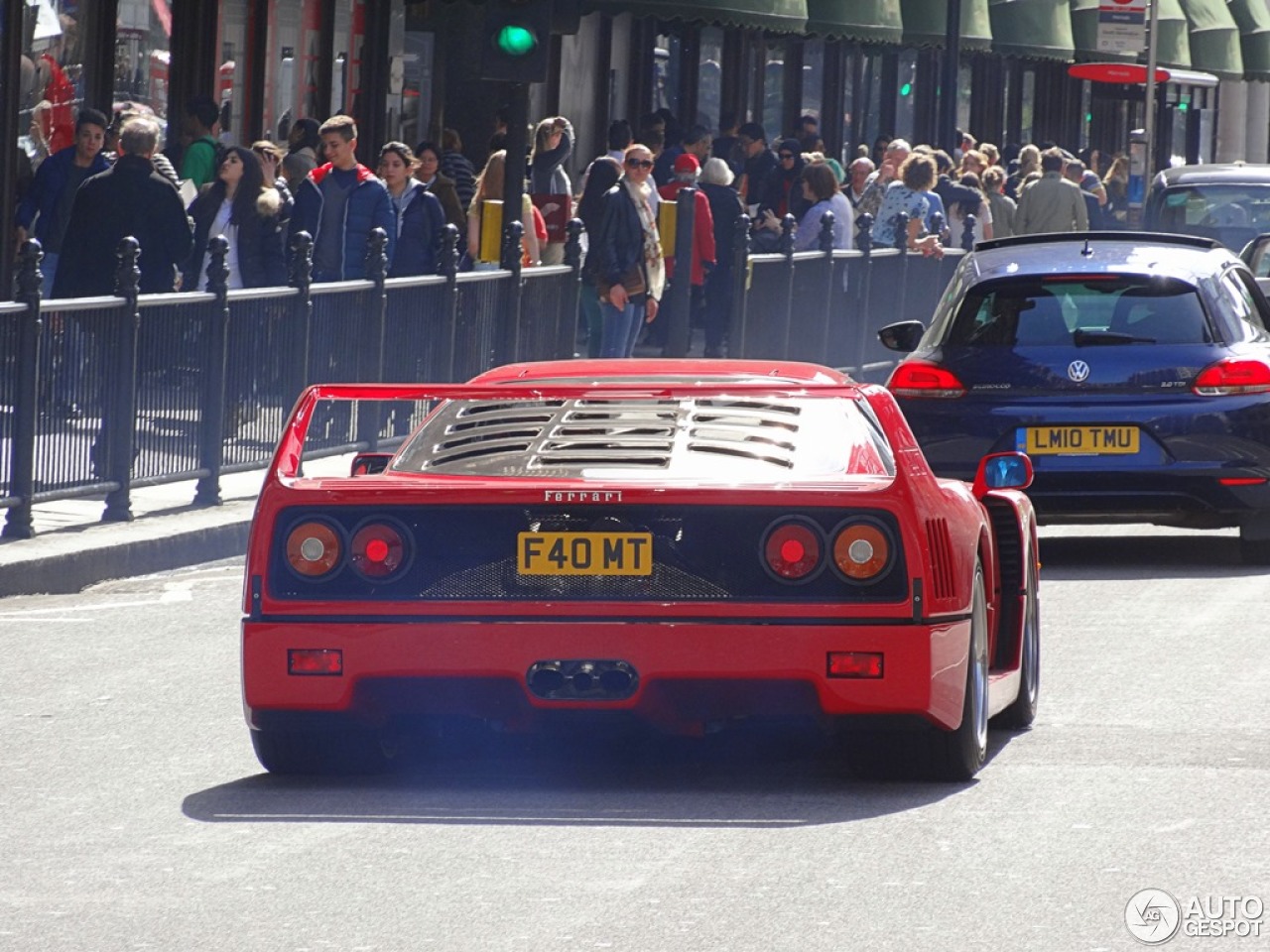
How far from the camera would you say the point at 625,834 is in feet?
21.7

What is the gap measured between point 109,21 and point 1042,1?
2287 centimetres

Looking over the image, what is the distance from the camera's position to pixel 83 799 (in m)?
7.12

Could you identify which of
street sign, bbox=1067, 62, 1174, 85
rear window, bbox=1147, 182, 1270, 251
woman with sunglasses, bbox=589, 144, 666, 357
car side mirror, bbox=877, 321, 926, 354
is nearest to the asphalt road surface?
car side mirror, bbox=877, 321, 926, 354

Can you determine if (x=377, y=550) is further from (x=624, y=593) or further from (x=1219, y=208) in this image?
(x=1219, y=208)

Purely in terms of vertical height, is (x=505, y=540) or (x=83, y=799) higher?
(x=505, y=540)

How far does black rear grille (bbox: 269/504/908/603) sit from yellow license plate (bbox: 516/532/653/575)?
17 millimetres

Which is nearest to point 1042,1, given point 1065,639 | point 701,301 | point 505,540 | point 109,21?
point 701,301

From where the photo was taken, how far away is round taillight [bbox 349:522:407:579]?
23.0 ft

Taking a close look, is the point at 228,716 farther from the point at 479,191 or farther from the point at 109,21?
the point at 109,21

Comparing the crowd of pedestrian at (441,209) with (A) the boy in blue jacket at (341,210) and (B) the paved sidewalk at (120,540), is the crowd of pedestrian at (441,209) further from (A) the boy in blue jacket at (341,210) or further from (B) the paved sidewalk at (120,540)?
(B) the paved sidewalk at (120,540)

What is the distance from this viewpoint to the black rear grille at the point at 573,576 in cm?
691

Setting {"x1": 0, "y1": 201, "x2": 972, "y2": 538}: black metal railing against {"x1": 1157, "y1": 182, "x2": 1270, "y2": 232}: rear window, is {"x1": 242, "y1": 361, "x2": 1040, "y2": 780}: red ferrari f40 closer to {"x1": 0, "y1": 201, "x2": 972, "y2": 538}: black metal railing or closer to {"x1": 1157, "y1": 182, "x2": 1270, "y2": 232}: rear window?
{"x1": 0, "y1": 201, "x2": 972, "y2": 538}: black metal railing

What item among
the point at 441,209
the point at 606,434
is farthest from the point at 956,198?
the point at 606,434

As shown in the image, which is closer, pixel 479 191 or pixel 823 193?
pixel 479 191
